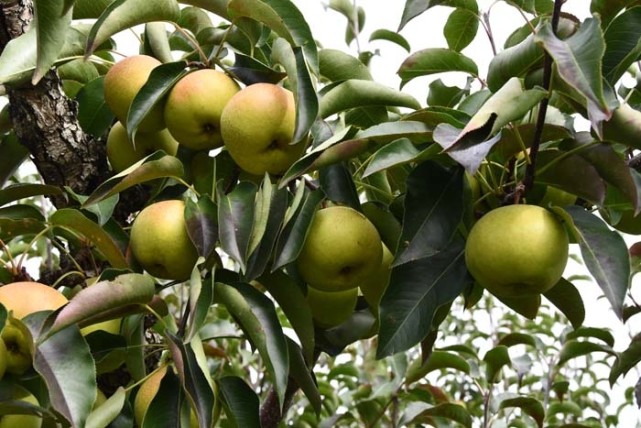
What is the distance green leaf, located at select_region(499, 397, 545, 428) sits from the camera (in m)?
2.02

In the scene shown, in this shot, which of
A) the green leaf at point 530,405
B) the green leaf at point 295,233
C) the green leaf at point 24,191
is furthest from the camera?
the green leaf at point 530,405

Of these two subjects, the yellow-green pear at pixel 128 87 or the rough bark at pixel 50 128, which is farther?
the rough bark at pixel 50 128

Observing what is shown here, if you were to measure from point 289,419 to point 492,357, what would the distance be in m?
1.06

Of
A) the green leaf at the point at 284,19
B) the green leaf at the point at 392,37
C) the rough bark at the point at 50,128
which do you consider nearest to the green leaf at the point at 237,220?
the green leaf at the point at 284,19

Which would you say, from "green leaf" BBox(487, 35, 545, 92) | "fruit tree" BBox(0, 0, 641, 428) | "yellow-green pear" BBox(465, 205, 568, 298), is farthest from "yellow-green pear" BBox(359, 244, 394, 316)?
"green leaf" BBox(487, 35, 545, 92)

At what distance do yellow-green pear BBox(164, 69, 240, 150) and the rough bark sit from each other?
260 millimetres

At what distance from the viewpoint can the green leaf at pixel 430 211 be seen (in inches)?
49.0

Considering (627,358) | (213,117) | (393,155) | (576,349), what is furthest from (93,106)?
(576,349)

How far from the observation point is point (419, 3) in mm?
1280

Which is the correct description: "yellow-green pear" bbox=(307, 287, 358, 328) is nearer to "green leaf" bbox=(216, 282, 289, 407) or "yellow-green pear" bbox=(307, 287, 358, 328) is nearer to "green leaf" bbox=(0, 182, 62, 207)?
"green leaf" bbox=(216, 282, 289, 407)

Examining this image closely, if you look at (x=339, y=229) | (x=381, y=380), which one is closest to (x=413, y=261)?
(x=339, y=229)

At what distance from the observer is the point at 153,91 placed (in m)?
1.39

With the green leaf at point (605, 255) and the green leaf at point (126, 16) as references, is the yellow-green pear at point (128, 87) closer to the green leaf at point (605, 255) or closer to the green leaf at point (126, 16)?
the green leaf at point (126, 16)

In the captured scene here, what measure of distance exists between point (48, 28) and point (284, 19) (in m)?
0.39
